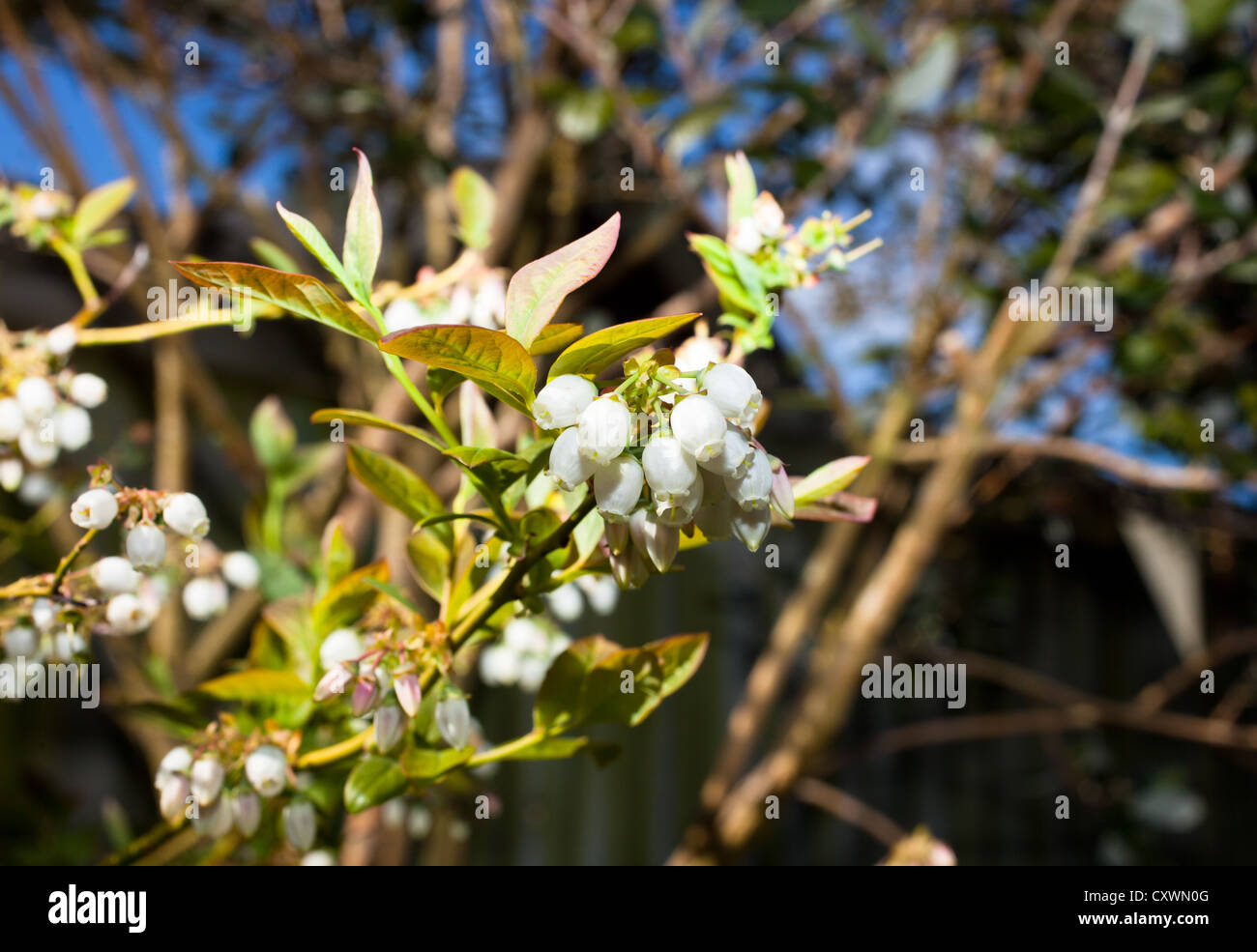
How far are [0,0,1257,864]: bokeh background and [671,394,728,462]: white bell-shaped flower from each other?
613mm

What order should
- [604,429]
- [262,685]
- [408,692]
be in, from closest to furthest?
[604,429] → [408,692] → [262,685]

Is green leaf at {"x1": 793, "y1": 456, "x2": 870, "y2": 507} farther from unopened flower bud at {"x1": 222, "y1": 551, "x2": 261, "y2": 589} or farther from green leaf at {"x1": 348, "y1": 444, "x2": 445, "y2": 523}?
unopened flower bud at {"x1": 222, "y1": 551, "x2": 261, "y2": 589}

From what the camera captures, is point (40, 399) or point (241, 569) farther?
point (241, 569)

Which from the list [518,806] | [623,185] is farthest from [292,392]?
[518,806]

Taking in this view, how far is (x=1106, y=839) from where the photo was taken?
8.46 ft

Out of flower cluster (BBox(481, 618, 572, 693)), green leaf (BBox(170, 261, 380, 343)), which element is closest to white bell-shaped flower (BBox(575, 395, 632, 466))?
green leaf (BBox(170, 261, 380, 343))

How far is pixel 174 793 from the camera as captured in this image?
53cm

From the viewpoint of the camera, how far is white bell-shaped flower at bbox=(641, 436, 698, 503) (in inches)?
13.7

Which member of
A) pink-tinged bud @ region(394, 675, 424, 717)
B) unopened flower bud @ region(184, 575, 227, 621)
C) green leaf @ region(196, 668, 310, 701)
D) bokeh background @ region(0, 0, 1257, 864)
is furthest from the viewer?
bokeh background @ region(0, 0, 1257, 864)

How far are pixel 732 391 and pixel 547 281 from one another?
0.09 m

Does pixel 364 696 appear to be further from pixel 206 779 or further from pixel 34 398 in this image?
pixel 34 398

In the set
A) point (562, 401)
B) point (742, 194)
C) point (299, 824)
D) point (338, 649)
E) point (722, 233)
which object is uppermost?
point (722, 233)

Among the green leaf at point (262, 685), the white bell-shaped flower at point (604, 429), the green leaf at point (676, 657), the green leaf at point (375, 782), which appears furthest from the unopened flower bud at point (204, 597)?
the white bell-shaped flower at point (604, 429)

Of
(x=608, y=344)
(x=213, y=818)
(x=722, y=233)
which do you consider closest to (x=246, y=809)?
(x=213, y=818)
